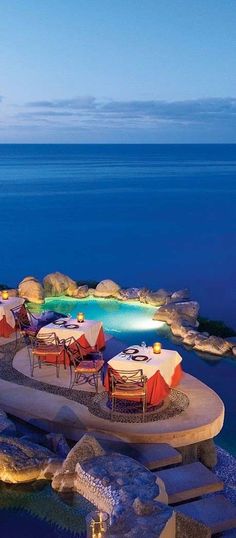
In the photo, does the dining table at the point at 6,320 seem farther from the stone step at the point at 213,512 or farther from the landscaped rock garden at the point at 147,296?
the stone step at the point at 213,512

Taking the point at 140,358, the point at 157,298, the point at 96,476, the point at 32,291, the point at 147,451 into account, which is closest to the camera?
the point at 96,476

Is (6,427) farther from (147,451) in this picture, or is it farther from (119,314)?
(119,314)

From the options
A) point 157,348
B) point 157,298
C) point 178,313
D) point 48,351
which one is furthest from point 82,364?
point 157,298

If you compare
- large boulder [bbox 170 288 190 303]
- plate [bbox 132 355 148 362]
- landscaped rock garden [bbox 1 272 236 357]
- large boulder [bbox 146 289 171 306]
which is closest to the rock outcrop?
plate [bbox 132 355 148 362]

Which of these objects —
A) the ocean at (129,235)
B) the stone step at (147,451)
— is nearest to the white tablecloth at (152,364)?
the stone step at (147,451)

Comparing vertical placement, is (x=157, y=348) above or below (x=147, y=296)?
above

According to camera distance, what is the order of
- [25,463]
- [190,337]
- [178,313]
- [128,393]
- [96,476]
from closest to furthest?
[96,476], [25,463], [128,393], [190,337], [178,313]

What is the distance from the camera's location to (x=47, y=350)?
447 inches

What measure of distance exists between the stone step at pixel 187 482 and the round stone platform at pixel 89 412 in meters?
0.81

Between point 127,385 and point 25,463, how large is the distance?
2.40 metres

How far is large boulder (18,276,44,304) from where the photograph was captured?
18531 millimetres

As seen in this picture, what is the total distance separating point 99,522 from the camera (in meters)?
6.45

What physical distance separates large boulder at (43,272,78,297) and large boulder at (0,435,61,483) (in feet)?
36.4

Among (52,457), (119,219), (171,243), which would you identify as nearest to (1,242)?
(171,243)
